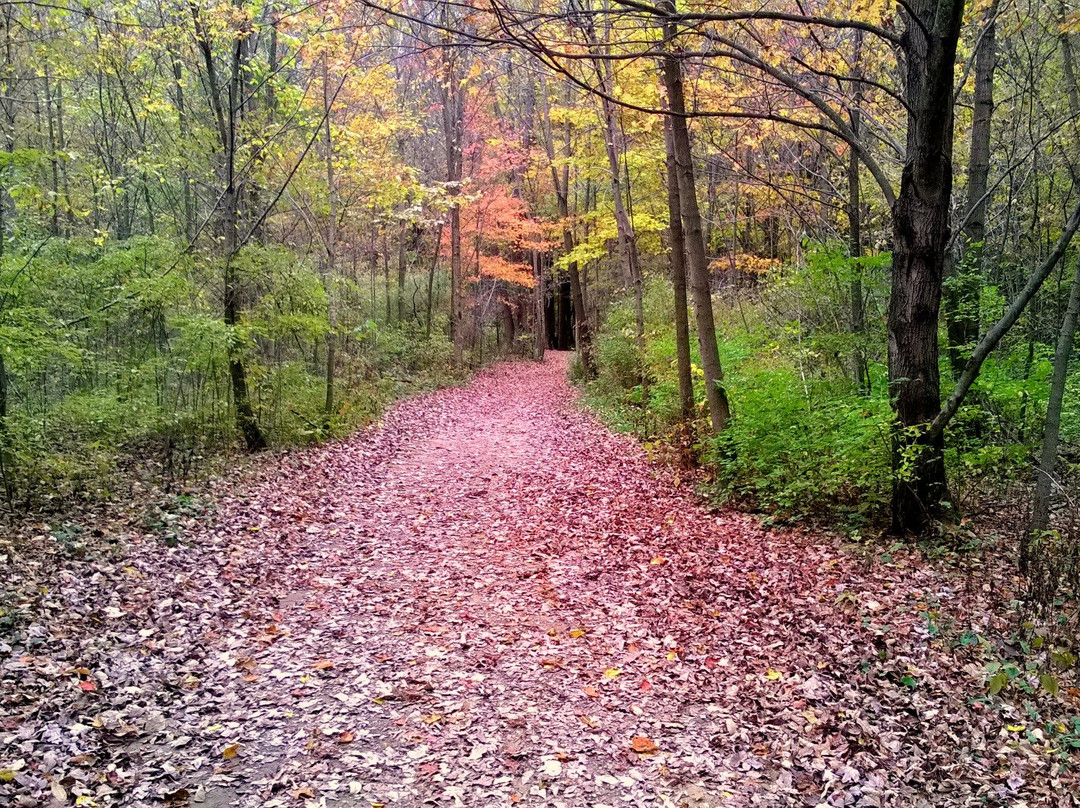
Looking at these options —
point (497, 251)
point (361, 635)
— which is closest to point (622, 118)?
point (361, 635)

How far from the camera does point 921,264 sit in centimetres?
566

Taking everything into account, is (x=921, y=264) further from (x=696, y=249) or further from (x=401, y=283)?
(x=401, y=283)

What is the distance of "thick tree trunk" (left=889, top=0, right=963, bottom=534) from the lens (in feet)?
17.3

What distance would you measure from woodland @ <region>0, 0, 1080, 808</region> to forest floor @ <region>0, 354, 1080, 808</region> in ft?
0.10

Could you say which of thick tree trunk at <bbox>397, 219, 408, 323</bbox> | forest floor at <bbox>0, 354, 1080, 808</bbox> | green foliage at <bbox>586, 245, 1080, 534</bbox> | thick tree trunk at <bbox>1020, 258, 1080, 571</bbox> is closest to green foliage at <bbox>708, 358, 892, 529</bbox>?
green foliage at <bbox>586, 245, 1080, 534</bbox>

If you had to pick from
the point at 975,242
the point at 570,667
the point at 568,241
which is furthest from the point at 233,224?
the point at 568,241

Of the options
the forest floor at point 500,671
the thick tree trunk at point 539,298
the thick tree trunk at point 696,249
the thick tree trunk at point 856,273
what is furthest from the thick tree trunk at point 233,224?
the thick tree trunk at point 539,298

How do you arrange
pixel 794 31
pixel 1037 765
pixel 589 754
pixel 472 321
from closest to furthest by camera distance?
1. pixel 1037 765
2. pixel 589 754
3. pixel 794 31
4. pixel 472 321

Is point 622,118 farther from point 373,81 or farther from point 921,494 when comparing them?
point 921,494

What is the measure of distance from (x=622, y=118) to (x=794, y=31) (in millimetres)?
5796

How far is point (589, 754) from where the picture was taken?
12.9 feet

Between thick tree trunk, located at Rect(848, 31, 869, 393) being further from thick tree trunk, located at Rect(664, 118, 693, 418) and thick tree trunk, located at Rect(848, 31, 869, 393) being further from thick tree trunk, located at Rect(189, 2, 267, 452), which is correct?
thick tree trunk, located at Rect(189, 2, 267, 452)

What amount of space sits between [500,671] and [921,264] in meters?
5.06

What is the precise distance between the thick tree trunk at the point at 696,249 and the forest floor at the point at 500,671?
208 cm
